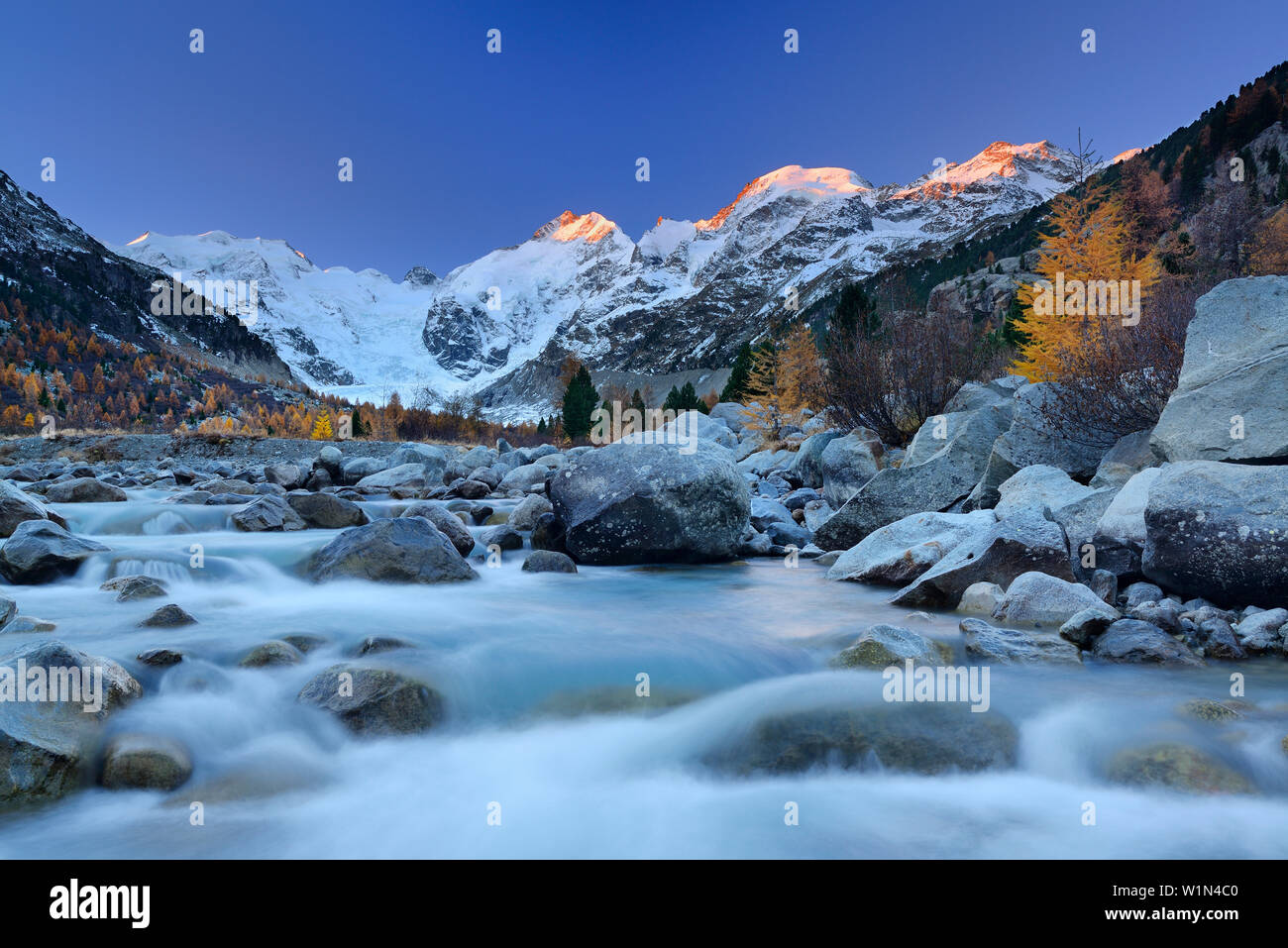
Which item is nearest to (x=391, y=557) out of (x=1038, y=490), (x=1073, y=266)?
(x=1038, y=490)

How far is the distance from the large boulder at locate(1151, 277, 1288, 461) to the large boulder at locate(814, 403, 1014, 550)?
2229mm

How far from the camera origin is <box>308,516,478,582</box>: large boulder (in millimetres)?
6215

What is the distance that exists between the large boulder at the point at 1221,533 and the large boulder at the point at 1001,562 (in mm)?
560

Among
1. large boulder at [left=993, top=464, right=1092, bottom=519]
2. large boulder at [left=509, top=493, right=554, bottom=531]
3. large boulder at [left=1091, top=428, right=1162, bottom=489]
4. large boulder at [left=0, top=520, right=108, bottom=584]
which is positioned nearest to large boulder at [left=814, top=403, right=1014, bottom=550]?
large boulder at [left=993, top=464, right=1092, bottom=519]

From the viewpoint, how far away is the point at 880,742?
3.16 metres

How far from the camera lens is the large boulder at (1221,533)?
4.14 meters

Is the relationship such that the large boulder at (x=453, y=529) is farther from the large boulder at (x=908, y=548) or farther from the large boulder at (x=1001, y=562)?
the large boulder at (x=1001, y=562)

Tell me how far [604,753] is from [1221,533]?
13.0 feet

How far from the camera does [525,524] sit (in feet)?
30.3

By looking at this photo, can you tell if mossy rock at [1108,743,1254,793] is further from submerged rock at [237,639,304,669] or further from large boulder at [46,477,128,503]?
large boulder at [46,477,128,503]

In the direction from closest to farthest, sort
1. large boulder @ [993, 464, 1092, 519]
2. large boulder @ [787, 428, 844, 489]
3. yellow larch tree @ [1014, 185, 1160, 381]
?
large boulder @ [993, 464, 1092, 519] < large boulder @ [787, 428, 844, 489] < yellow larch tree @ [1014, 185, 1160, 381]

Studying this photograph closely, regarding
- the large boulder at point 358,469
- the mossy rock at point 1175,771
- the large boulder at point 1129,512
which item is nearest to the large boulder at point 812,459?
the large boulder at point 1129,512

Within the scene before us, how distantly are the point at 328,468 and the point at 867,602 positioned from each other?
15.4 m
